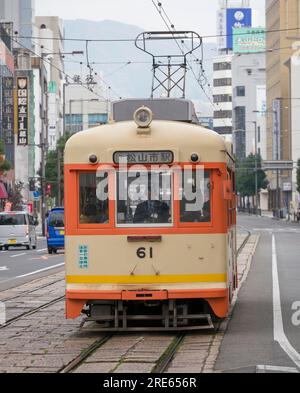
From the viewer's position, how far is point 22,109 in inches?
3378

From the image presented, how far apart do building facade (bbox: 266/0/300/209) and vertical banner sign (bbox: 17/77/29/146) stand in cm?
5199

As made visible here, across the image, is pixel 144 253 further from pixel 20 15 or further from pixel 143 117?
pixel 20 15

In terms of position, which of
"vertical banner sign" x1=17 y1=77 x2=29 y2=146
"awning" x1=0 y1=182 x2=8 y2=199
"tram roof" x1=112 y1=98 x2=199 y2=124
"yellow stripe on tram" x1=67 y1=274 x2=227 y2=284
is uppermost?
"vertical banner sign" x1=17 y1=77 x2=29 y2=146

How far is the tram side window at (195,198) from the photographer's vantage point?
1514cm

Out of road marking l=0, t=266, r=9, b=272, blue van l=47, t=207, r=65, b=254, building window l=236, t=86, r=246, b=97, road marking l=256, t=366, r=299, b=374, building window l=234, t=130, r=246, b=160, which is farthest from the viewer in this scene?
building window l=234, t=130, r=246, b=160

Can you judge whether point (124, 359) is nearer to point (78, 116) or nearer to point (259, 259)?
point (259, 259)

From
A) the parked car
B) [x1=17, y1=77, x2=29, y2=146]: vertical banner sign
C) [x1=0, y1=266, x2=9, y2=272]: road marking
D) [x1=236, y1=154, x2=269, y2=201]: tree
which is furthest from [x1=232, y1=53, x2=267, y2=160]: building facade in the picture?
[x1=0, y1=266, x2=9, y2=272]: road marking

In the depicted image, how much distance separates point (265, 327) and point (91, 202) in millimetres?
3178

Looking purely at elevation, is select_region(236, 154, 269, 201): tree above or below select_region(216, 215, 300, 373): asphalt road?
above

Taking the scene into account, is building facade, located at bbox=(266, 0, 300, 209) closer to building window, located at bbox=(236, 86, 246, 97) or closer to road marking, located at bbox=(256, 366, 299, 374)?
building window, located at bbox=(236, 86, 246, 97)

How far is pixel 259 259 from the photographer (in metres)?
38.6

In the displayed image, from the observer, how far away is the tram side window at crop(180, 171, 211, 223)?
1514 centimetres

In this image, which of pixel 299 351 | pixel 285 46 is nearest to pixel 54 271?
pixel 299 351
